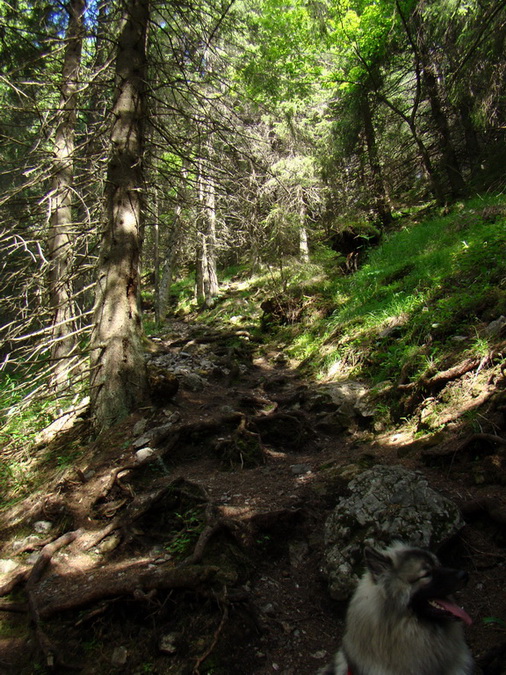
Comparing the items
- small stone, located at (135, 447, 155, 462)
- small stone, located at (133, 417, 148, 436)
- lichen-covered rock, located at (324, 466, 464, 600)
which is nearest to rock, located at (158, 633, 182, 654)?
lichen-covered rock, located at (324, 466, 464, 600)

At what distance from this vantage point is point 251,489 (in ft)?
13.7

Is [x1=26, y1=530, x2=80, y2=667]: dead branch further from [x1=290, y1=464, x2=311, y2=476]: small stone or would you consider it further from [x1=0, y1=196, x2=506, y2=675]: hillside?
[x1=290, y1=464, x2=311, y2=476]: small stone

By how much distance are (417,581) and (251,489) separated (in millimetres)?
2415

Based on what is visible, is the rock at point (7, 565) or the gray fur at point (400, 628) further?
the rock at point (7, 565)

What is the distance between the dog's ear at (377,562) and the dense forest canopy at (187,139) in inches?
161

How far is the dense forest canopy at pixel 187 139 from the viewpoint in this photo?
543cm

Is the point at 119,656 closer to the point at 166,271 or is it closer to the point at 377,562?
the point at 377,562

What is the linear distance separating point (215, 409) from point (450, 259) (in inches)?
217

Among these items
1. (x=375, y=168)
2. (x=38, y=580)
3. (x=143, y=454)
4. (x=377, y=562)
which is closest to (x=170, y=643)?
(x=38, y=580)

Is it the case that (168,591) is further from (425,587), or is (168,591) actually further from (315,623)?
(425,587)

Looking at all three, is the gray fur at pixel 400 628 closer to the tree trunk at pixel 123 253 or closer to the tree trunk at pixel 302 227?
the tree trunk at pixel 123 253

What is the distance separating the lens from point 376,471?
11.2 ft

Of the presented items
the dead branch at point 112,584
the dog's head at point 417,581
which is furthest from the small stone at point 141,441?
the dog's head at point 417,581

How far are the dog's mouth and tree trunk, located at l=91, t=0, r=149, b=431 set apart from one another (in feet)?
14.4
